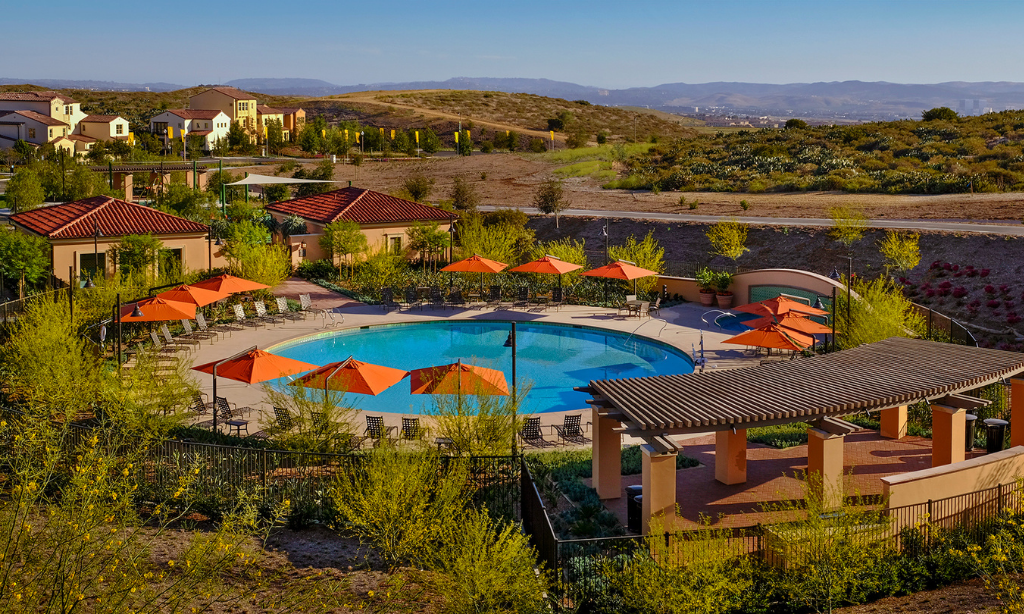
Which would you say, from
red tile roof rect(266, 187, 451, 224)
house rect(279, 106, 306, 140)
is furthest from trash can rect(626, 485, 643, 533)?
house rect(279, 106, 306, 140)

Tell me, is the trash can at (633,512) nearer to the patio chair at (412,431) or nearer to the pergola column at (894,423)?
the patio chair at (412,431)

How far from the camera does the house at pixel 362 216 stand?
37.6 m

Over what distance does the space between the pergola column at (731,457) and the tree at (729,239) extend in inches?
820

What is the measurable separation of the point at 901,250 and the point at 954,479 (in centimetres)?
2117

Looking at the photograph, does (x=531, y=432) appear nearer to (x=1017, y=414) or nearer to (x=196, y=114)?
(x=1017, y=414)

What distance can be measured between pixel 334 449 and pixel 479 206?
39.8 m

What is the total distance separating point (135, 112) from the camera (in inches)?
4934

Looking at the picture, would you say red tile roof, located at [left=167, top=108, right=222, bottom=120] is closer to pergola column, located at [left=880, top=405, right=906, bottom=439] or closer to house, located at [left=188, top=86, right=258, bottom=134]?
house, located at [left=188, top=86, right=258, bottom=134]

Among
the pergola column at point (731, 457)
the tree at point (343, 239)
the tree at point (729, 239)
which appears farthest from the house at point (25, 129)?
the pergola column at point (731, 457)

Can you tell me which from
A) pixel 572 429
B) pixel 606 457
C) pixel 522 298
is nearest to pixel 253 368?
pixel 572 429

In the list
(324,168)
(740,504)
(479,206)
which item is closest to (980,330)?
(740,504)

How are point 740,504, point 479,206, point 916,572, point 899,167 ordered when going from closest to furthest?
point 916,572 < point 740,504 < point 479,206 < point 899,167

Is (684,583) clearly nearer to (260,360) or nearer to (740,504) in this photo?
(740,504)

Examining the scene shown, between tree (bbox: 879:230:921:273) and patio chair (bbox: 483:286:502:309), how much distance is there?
13.8 m
